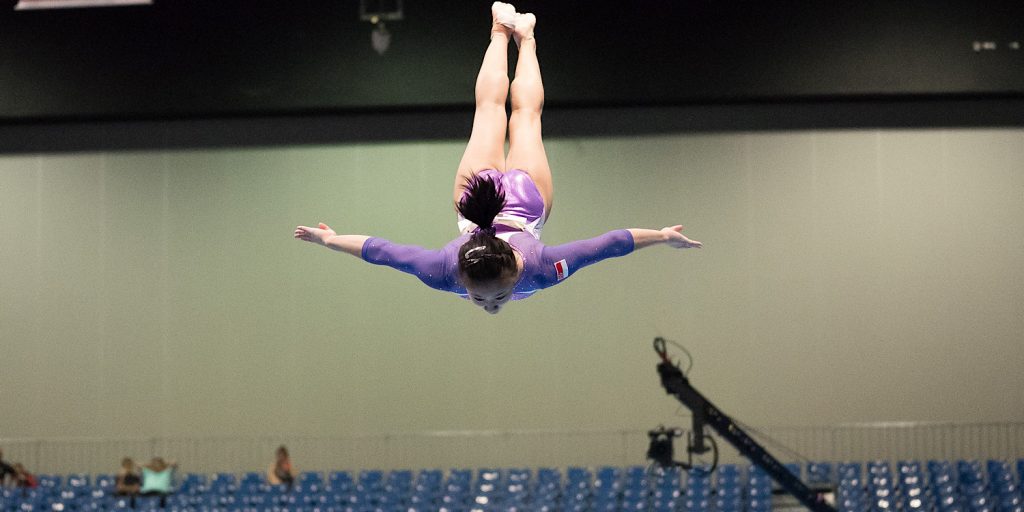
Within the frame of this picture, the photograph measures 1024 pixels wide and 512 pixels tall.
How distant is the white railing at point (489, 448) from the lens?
1186 cm

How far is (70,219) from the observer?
12.9m

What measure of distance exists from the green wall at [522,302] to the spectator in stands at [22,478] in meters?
0.90

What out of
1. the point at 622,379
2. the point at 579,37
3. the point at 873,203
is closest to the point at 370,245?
the point at 579,37

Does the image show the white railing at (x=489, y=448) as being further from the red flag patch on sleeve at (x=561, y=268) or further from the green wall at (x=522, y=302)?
the red flag patch on sleeve at (x=561, y=268)

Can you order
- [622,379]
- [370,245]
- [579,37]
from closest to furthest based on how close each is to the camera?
[370,245] → [579,37] → [622,379]

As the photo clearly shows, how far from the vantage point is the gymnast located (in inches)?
177

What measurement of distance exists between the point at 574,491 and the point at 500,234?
6324mm

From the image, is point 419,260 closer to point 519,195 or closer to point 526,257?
point 526,257

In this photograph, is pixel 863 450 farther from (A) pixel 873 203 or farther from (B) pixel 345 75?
(B) pixel 345 75

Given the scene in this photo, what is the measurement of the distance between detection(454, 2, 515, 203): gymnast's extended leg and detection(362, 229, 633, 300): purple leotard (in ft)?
2.02

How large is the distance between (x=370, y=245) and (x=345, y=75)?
294 inches

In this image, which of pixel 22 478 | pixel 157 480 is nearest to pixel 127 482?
pixel 157 480

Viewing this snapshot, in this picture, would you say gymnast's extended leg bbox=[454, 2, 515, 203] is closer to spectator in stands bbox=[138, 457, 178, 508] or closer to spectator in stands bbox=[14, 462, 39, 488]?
spectator in stands bbox=[138, 457, 178, 508]

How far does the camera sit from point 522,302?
41.1ft
